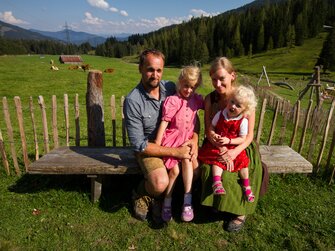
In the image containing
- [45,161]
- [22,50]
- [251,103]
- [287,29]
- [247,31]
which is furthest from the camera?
[22,50]

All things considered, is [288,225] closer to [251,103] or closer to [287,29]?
[251,103]

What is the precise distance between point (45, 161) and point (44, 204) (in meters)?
0.77

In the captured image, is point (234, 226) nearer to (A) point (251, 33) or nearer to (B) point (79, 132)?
(B) point (79, 132)

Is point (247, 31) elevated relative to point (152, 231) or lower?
elevated

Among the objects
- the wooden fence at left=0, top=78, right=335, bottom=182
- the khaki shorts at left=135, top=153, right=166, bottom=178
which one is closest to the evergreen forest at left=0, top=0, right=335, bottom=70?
the wooden fence at left=0, top=78, right=335, bottom=182

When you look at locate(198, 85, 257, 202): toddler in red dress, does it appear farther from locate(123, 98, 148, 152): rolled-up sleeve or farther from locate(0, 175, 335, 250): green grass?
locate(123, 98, 148, 152): rolled-up sleeve

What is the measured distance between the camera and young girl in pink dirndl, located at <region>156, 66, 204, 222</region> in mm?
4129

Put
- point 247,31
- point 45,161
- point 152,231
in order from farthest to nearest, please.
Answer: point 247,31 < point 45,161 < point 152,231

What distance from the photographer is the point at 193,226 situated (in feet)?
14.1

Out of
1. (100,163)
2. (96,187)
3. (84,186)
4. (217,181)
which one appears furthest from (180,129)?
(84,186)

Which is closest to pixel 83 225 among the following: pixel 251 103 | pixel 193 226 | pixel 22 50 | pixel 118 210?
→ pixel 118 210

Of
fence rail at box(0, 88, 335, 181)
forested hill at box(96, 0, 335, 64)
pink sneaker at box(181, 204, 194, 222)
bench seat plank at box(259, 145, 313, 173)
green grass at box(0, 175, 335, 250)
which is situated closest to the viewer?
green grass at box(0, 175, 335, 250)

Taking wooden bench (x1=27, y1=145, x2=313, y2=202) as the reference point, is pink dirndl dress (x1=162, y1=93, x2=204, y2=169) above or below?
above

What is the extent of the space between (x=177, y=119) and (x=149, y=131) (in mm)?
511
